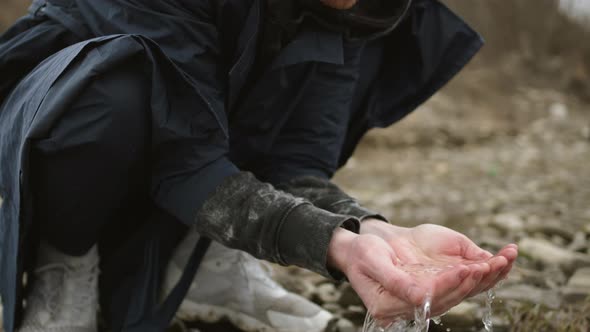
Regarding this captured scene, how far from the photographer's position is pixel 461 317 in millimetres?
1545

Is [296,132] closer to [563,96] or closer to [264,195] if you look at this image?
[264,195]

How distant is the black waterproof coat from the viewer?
1107mm

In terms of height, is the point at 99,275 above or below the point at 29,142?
below

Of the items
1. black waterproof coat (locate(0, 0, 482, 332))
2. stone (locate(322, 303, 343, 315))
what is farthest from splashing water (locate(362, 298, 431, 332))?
stone (locate(322, 303, 343, 315))

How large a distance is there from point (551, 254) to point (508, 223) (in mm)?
454

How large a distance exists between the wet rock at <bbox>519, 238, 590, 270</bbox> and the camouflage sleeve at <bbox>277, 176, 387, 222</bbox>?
933mm

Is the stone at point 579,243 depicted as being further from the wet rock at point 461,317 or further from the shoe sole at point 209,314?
the shoe sole at point 209,314

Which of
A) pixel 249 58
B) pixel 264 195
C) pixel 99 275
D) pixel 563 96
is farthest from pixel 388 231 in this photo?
pixel 563 96

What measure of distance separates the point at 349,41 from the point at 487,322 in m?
0.62

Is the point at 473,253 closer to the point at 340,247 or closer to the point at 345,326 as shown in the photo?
the point at 340,247

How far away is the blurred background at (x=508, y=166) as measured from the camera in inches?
66.4

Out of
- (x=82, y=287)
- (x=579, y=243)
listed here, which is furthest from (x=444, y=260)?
(x=579, y=243)

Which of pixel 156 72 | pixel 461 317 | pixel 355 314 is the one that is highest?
pixel 156 72

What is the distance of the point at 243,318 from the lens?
4.96 ft
